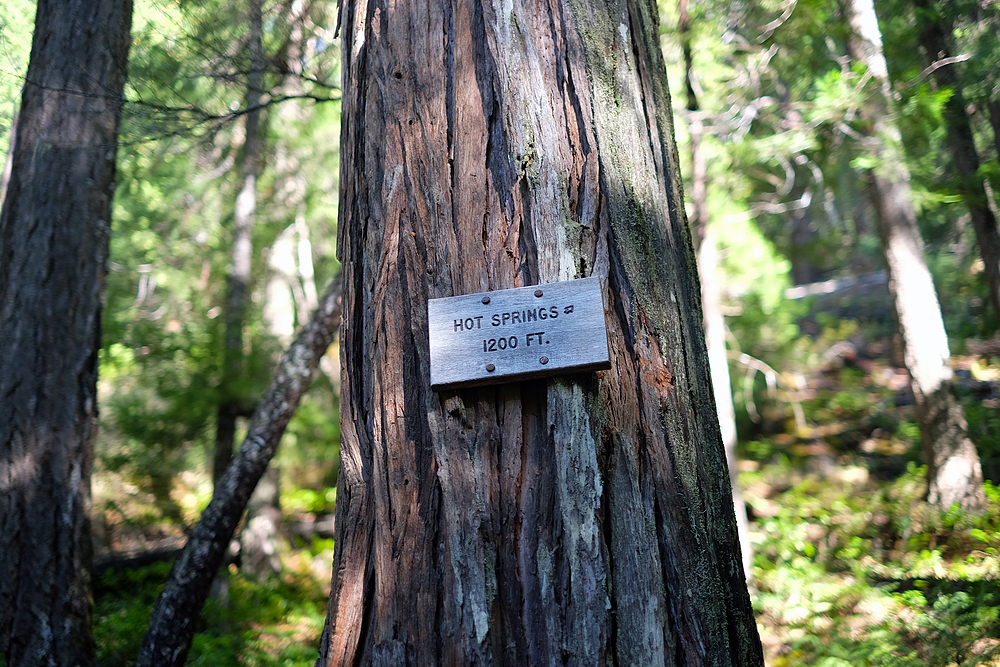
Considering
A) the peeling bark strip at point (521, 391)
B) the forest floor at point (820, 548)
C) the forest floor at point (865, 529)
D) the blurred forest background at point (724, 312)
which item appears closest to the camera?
the peeling bark strip at point (521, 391)

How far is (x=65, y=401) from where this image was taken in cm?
373

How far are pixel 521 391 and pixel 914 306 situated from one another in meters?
7.05

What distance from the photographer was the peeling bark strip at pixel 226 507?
3689mm

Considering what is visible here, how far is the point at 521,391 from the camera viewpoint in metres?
1.63

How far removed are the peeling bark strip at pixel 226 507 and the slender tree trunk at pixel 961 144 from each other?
19.7 ft

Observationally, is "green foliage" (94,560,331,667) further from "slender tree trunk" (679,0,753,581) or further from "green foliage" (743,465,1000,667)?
"slender tree trunk" (679,0,753,581)

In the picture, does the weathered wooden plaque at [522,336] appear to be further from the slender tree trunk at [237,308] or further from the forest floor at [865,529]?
the slender tree trunk at [237,308]

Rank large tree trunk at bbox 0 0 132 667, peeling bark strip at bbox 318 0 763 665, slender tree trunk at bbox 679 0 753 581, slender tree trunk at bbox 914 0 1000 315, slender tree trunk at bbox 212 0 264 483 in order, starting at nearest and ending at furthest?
peeling bark strip at bbox 318 0 763 665 → large tree trunk at bbox 0 0 132 667 → slender tree trunk at bbox 914 0 1000 315 → slender tree trunk at bbox 212 0 264 483 → slender tree trunk at bbox 679 0 753 581

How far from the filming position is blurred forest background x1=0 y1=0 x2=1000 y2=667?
468 cm

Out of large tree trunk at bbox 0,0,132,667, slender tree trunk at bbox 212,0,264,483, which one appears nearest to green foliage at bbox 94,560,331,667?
large tree trunk at bbox 0,0,132,667

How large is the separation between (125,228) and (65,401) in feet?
17.3

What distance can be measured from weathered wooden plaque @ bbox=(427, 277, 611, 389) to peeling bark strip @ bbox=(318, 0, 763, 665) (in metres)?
0.05

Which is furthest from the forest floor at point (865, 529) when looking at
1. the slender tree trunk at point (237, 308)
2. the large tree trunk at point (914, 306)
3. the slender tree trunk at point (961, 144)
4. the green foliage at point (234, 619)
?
the slender tree trunk at point (237, 308)

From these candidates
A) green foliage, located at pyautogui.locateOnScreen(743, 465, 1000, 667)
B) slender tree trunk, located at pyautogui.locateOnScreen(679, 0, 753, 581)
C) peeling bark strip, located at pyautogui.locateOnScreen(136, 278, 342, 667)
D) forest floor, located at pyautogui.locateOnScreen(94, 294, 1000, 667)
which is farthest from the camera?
slender tree trunk, located at pyautogui.locateOnScreen(679, 0, 753, 581)
